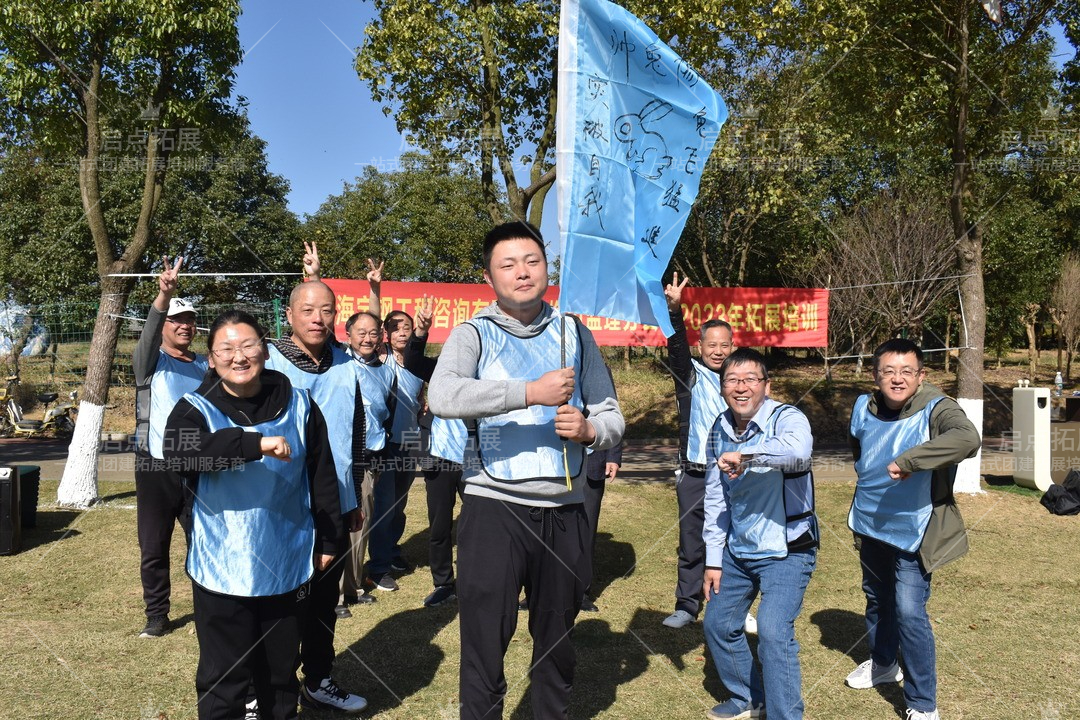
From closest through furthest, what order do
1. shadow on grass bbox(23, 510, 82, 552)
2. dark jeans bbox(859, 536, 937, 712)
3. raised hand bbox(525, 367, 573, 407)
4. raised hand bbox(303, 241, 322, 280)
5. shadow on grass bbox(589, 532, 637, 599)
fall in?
raised hand bbox(525, 367, 573, 407) → dark jeans bbox(859, 536, 937, 712) → raised hand bbox(303, 241, 322, 280) → shadow on grass bbox(589, 532, 637, 599) → shadow on grass bbox(23, 510, 82, 552)

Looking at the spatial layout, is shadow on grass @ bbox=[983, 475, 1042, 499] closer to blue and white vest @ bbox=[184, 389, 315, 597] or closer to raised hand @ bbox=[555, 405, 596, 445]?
raised hand @ bbox=[555, 405, 596, 445]

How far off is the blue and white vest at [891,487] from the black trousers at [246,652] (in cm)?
276

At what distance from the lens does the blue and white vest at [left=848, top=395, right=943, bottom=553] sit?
397 centimetres

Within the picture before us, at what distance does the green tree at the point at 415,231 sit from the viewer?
27141 mm

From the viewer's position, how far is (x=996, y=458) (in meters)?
12.6

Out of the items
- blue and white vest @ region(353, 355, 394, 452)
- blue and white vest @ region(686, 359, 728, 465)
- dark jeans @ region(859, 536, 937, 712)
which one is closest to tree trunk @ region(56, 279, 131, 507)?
blue and white vest @ region(353, 355, 394, 452)

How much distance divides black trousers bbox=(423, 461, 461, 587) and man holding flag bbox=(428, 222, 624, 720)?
2.92m

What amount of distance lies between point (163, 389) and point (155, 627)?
1.48 metres

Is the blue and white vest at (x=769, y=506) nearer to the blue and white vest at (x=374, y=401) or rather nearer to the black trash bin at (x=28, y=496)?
the blue and white vest at (x=374, y=401)

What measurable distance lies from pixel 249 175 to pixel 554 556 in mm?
25378

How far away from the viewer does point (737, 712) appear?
4000mm

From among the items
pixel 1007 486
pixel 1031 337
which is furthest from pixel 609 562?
pixel 1031 337

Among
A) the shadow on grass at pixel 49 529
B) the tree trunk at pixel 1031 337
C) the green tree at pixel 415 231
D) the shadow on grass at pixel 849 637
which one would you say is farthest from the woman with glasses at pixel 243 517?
the tree trunk at pixel 1031 337

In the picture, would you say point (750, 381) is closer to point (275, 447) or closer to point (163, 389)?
point (275, 447)
